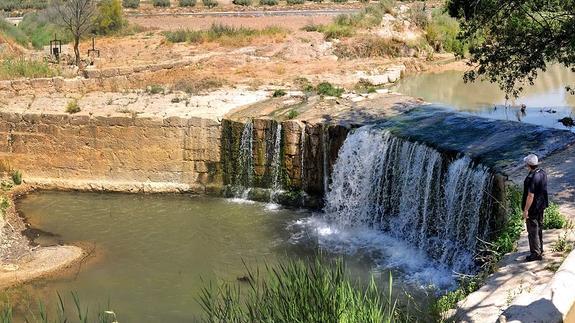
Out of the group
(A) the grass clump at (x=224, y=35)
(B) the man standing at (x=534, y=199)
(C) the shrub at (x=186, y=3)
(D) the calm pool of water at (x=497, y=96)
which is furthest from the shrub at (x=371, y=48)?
(C) the shrub at (x=186, y=3)

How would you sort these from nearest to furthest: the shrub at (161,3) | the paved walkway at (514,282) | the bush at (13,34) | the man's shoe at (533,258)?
the paved walkway at (514,282) → the man's shoe at (533,258) → the bush at (13,34) → the shrub at (161,3)

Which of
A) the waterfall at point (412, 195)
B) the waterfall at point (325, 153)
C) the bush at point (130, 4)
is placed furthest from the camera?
the bush at point (130, 4)

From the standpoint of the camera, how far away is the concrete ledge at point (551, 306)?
18.4 ft

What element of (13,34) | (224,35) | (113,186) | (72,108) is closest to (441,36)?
(224,35)

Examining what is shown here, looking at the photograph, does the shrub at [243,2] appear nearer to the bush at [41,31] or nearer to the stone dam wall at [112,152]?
the bush at [41,31]

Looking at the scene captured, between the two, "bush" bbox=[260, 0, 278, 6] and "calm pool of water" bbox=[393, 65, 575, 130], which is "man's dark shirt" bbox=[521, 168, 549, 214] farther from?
"bush" bbox=[260, 0, 278, 6]

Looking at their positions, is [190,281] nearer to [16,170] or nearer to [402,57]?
[16,170]

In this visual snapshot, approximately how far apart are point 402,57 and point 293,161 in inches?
572

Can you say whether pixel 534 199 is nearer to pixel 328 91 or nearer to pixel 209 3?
pixel 328 91

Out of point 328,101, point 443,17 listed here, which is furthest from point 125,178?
point 443,17

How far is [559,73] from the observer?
25438 mm

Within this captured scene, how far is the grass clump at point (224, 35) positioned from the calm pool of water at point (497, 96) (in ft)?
21.3

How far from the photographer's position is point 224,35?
2759 centimetres

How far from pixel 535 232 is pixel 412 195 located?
5.43 meters
